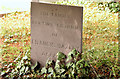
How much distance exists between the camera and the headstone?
3564 mm

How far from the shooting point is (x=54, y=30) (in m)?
3.71

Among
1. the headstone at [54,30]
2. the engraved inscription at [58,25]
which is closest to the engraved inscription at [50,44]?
the headstone at [54,30]

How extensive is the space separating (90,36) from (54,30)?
6.05ft

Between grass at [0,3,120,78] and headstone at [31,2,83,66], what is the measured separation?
705mm

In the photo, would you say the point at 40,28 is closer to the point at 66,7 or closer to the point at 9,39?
the point at 66,7

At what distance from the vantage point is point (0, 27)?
5.84 metres

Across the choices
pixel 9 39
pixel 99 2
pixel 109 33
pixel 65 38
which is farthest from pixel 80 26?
pixel 99 2

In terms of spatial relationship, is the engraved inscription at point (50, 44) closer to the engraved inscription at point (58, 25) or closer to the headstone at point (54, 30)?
the headstone at point (54, 30)

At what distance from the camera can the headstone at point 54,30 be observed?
Answer: 11.7 ft

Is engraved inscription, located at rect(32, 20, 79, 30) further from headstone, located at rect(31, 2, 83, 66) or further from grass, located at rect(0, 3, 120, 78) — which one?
grass, located at rect(0, 3, 120, 78)

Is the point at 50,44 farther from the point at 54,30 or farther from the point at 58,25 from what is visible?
the point at 58,25

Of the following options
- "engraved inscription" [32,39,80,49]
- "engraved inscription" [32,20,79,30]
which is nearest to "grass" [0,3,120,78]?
"engraved inscription" [32,39,80,49]

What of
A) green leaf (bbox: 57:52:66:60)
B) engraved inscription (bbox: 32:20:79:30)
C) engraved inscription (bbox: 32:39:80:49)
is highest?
engraved inscription (bbox: 32:20:79:30)

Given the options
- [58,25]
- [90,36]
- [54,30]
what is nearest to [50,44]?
[54,30]
